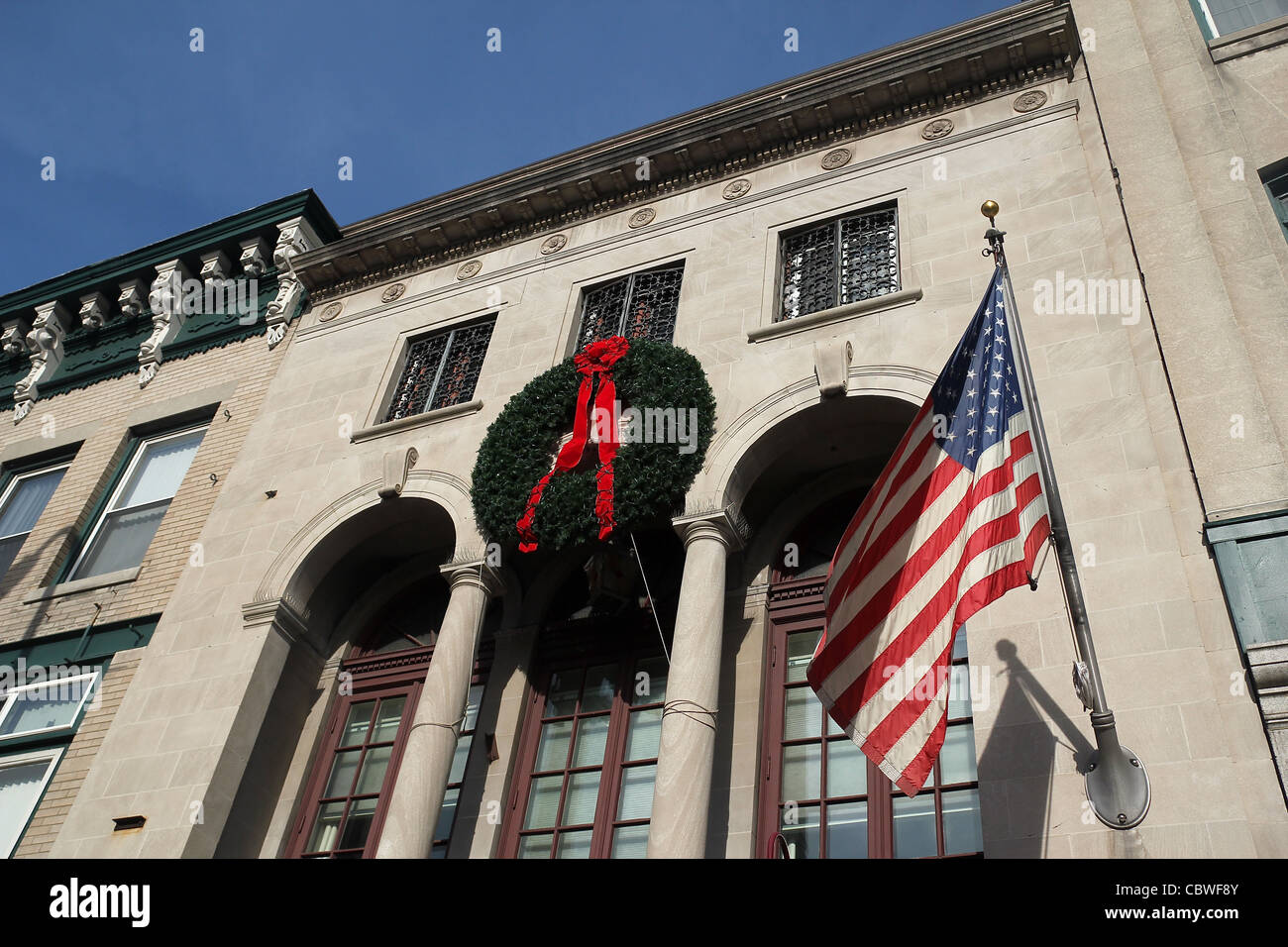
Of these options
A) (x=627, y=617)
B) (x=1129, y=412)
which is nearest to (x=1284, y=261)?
(x=1129, y=412)

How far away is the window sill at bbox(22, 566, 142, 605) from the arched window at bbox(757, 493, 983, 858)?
33.1 ft

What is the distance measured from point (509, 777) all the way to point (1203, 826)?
24.7ft

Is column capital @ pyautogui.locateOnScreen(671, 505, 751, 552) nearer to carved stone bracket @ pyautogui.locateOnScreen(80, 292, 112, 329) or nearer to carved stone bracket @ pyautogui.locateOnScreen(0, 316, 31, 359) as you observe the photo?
carved stone bracket @ pyautogui.locateOnScreen(80, 292, 112, 329)

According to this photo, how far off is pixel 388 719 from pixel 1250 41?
14494 mm

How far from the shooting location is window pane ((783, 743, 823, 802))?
1151 cm

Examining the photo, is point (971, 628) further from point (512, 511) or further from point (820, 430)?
point (512, 511)

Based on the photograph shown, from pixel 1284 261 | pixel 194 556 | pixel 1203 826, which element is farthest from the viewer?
pixel 194 556

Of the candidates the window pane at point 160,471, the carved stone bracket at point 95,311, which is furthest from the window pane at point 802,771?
the carved stone bracket at point 95,311

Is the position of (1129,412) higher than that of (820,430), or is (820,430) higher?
(820,430)

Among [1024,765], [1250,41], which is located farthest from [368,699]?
[1250,41]

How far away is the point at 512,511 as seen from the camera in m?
13.6

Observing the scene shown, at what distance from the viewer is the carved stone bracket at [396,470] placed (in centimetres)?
1502

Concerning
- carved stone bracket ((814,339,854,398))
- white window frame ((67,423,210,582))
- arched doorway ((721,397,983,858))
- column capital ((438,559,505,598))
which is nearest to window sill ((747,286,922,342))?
carved stone bracket ((814,339,854,398))

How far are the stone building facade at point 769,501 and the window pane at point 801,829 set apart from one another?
3.0 inches
